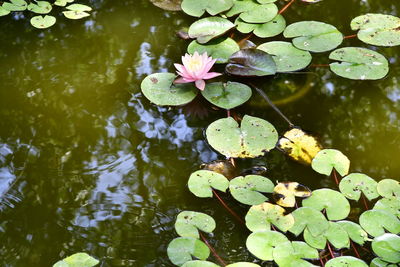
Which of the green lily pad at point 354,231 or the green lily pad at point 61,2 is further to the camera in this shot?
the green lily pad at point 61,2

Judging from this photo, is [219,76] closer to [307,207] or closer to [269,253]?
[307,207]

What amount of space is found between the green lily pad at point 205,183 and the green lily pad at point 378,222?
1.77 ft

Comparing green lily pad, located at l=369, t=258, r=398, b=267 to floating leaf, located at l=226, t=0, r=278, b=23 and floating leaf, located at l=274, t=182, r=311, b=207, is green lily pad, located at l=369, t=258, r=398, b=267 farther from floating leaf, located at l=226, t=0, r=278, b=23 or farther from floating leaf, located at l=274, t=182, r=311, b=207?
floating leaf, located at l=226, t=0, r=278, b=23

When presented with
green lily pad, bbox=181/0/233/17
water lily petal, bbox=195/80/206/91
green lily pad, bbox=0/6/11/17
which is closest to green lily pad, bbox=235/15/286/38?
green lily pad, bbox=181/0/233/17

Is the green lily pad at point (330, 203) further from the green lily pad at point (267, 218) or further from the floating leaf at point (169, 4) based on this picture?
the floating leaf at point (169, 4)

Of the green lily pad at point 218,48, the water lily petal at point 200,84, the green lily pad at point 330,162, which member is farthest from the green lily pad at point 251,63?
the green lily pad at point 330,162

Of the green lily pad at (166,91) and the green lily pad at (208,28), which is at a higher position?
the green lily pad at (208,28)

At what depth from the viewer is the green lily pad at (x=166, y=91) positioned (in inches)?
86.4

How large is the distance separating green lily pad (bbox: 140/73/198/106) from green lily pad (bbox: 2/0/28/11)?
1144 mm

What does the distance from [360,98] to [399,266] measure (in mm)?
989

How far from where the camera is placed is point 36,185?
1.87 meters

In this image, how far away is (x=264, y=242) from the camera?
1599 mm

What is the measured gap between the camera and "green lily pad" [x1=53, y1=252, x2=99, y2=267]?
1559 mm

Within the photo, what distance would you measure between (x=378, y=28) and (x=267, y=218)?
5.01ft
